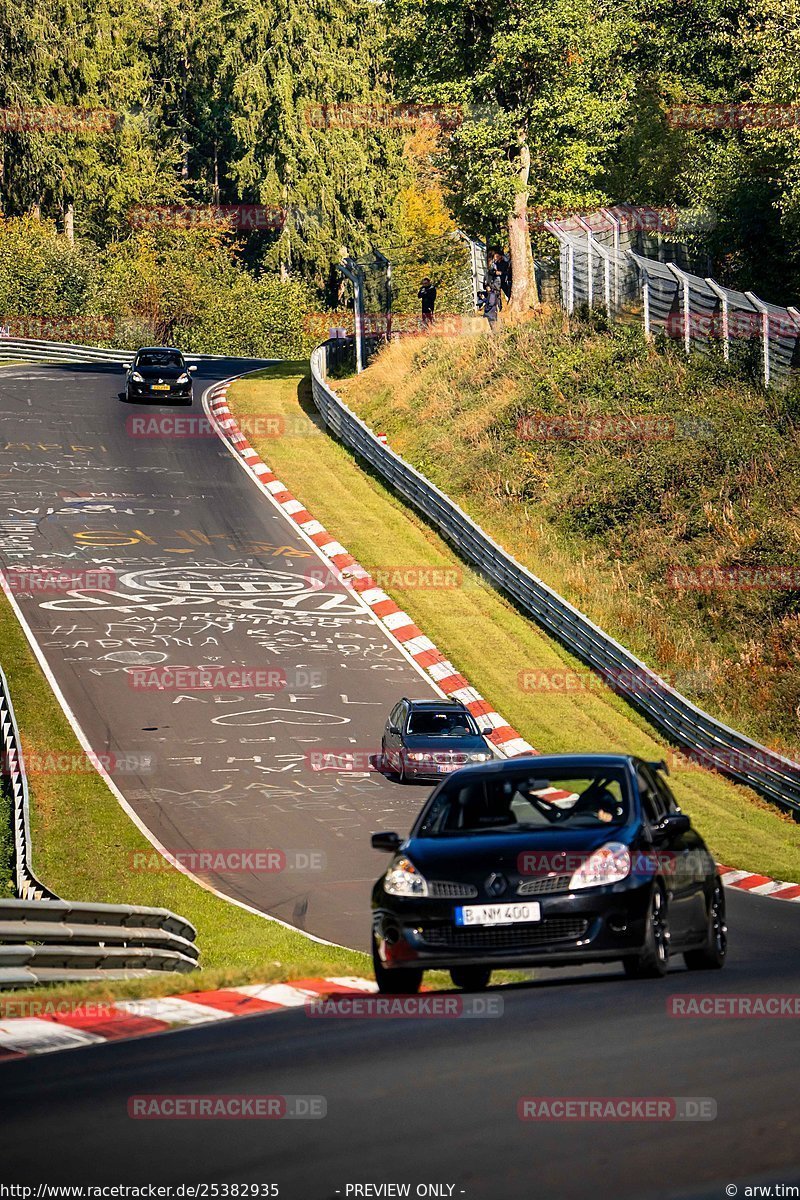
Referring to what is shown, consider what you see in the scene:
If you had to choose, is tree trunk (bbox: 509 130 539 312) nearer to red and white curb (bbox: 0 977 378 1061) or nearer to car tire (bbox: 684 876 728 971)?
car tire (bbox: 684 876 728 971)

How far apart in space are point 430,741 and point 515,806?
1247 centimetres

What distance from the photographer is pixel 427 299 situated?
48.2 m

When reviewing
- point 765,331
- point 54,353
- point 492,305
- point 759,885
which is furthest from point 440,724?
point 54,353

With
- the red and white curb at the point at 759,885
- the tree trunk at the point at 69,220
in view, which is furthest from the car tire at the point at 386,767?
the tree trunk at the point at 69,220

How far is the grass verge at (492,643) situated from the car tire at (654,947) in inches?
410

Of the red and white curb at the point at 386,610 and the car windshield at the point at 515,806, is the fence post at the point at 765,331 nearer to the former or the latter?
the red and white curb at the point at 386,610

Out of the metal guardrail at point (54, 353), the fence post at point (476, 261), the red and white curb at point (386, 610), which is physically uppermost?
the fence post at point (476, 261)

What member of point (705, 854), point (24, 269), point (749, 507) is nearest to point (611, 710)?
point (749, 507)

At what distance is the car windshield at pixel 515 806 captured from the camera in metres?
10.4

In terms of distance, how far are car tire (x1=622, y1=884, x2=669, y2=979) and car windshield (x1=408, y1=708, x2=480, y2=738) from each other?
1308 centimetres

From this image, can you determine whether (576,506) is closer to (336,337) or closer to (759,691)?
(759,691)

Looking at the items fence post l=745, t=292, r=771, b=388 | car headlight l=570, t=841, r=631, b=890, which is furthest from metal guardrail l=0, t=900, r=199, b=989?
fence post l=745, t=292, r=771, b=388

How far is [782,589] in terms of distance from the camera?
30.8 meters

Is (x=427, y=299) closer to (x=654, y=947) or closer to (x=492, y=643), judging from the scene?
(x=492, y=643)
